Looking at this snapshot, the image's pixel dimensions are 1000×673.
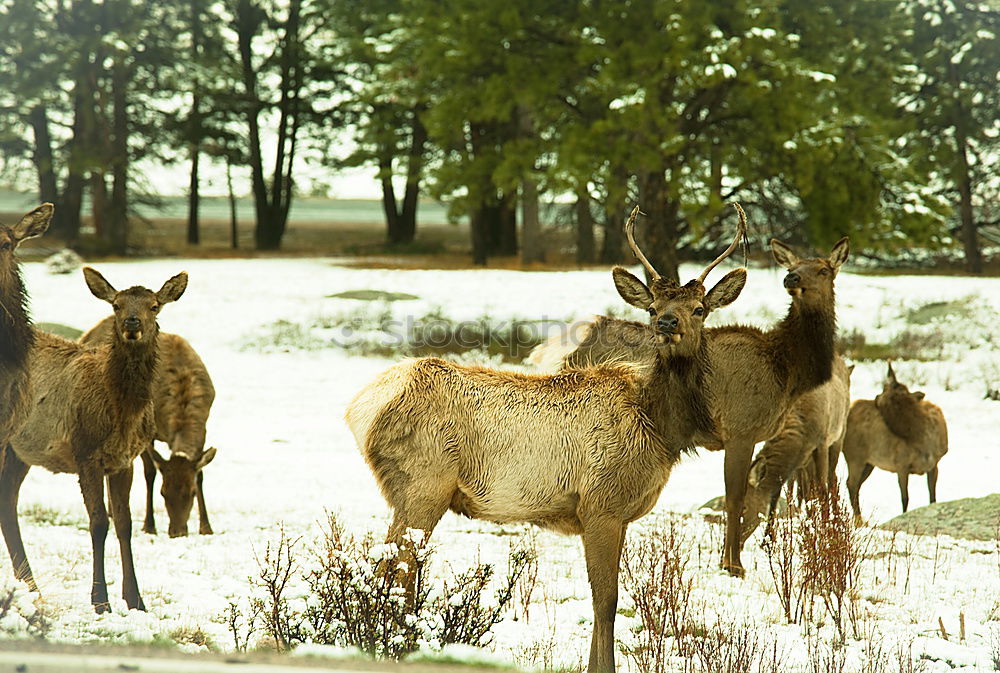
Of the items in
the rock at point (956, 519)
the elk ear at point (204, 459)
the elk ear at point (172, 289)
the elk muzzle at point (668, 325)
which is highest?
the elk ear at point (172, 289)

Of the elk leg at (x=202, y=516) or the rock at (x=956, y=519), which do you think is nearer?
the elk leg at (x=202, y=516)

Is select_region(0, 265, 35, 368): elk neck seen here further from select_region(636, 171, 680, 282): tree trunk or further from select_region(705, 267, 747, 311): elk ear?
select_region(636, 171, 680, 282): tree trunk

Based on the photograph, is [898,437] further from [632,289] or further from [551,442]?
[551,442]

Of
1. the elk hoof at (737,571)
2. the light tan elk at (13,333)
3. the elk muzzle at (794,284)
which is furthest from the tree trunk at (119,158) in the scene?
the elk hoof at (737,571)

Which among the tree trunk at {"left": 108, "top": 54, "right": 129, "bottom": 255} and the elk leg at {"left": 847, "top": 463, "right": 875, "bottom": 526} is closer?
the elk leg at {"left": 847, "top": 463, "right": 875, "bottom": 526}

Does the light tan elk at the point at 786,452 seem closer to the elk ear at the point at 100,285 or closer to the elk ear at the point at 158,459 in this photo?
the elk ear at the point at 158,459

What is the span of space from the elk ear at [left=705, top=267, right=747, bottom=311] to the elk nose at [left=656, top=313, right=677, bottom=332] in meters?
0.49

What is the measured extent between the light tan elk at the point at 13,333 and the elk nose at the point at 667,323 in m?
3.31

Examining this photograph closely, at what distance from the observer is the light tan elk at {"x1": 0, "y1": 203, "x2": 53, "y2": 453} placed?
5.63m

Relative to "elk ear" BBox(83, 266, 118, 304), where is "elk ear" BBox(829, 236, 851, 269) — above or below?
above

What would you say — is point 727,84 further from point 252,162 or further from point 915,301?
point 252,162

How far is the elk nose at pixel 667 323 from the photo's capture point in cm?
502

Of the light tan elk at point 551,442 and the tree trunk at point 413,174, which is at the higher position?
the tree trunk at point 413,174

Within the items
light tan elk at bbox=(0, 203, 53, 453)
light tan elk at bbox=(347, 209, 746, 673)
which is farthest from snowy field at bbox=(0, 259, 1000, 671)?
light tan elk at bbox=(0, 203, 53, 453)
